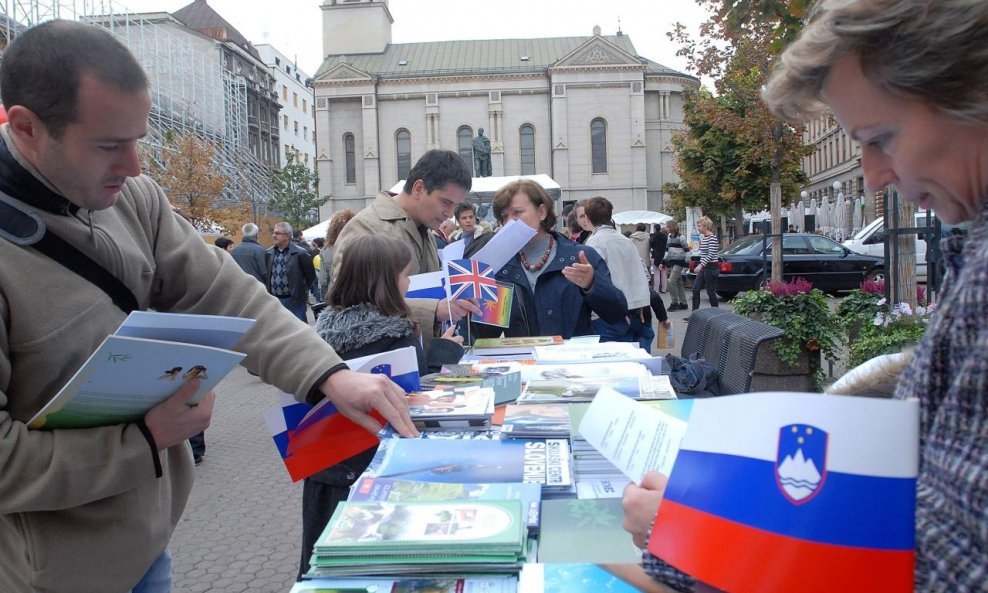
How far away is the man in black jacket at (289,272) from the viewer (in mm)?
10758

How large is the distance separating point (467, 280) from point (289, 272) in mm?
7559

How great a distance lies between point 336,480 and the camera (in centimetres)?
273

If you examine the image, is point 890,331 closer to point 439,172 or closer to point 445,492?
point 439,172

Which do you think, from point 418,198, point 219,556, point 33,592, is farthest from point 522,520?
point 219,556

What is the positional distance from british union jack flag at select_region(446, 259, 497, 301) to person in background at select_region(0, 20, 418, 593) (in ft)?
6.61

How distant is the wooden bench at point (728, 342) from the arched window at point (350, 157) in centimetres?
4929

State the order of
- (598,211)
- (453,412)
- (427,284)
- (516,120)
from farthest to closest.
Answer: (516,120), (598,211), (427,284), (453,412)

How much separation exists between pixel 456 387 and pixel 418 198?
1.54 metres

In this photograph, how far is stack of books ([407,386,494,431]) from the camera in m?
2.38

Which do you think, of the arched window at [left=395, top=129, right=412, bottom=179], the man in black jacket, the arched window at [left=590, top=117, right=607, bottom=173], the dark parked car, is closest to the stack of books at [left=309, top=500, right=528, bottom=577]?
the man in black jacket

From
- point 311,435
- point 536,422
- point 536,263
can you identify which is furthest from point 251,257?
point 536,422

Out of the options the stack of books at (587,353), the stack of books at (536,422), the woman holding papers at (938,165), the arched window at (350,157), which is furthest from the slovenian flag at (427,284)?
the arched window at (350,157)

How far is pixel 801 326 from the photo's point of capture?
7.02 m

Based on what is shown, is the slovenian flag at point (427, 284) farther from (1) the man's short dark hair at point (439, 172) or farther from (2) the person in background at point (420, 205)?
(1) the man's short dark hair at point (439, 172)
